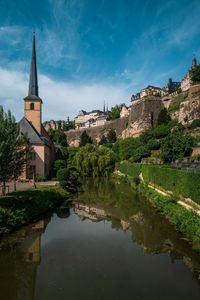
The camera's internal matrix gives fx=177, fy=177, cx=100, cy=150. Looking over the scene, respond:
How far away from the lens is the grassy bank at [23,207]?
932 cm

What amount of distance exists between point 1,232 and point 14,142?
4583 mm

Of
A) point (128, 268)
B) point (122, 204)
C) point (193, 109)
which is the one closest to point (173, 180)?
point (122, 204)

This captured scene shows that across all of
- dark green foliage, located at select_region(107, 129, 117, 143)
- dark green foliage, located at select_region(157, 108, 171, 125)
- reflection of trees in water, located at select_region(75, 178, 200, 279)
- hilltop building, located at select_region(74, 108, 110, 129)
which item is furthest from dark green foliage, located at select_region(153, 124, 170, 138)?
hilltop building, located at select_region(74, 108, 110, 129)

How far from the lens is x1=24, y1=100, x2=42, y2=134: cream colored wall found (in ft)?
90.3

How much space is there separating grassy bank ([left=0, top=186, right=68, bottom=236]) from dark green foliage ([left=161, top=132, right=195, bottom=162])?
18.5 metres

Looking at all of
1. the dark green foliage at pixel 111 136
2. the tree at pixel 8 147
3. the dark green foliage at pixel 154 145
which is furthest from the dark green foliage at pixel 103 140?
the tree at pixel 8 147

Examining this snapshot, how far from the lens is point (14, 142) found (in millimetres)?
9672

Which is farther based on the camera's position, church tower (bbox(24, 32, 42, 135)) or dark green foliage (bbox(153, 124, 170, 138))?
dark green foliage (bbox(153, 124, 170, 138))

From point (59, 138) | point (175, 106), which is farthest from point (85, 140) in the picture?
point (175, 106)

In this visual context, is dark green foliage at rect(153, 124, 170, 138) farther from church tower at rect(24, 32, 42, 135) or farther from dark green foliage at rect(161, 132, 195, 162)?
church tower at rect(24, 32, 42, 135)

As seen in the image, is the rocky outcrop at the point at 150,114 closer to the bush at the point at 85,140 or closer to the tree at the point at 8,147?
the bush at the point at 85,140

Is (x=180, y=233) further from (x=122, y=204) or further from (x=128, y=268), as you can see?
(x=122, y=204)

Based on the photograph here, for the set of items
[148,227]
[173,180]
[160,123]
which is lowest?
[148,227]

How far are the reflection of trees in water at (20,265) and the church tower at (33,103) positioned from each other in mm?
21234
